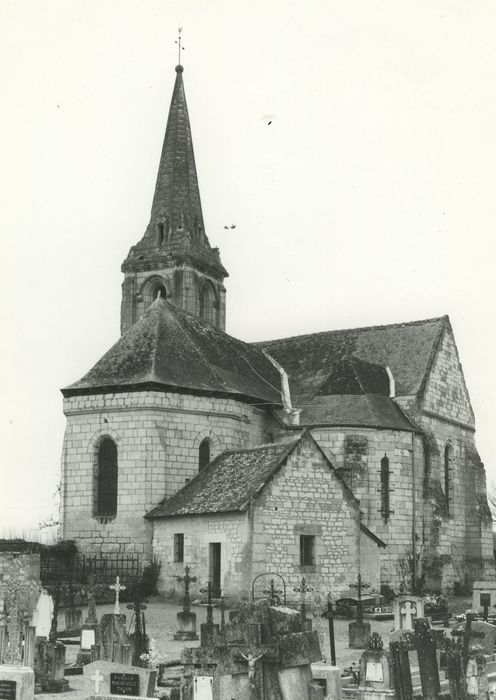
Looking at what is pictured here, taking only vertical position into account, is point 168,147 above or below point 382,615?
above

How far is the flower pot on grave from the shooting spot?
28.6 m

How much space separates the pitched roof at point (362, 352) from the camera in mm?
44344

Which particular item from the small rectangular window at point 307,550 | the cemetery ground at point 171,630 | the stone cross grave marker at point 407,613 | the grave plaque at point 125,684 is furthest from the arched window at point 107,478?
the grave plaque at point 125,684

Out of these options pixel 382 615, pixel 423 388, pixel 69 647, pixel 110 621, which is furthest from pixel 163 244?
pixel 110 621

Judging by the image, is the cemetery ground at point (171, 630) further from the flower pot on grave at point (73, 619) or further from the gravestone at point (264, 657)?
the gravestone at point (264, 657)

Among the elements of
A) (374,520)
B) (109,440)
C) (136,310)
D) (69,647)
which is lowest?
(69,647)

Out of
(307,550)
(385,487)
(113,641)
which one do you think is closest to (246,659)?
(113,641)

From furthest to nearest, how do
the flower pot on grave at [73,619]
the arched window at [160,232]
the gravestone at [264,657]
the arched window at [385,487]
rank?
the arched window at [160,232], the arched window at [385,487], the flower pot on grave at [73,619], the gravestone at [264,657]

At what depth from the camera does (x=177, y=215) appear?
169ft

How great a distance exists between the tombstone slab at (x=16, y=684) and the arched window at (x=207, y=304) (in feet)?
116

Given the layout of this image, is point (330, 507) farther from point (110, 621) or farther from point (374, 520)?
point (110, 621)

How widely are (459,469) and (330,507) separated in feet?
42.4

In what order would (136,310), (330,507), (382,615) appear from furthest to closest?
1. (136,310)
2. (330,507)
3. (382,615)

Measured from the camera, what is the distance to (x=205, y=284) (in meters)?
51.3
